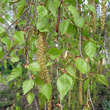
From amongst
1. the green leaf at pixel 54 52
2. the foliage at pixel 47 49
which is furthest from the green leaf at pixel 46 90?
the green leaf at pixel 54 52

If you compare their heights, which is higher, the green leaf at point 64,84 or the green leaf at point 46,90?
the green leaf at point 64,84

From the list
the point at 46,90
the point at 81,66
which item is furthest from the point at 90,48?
the point at 46,90

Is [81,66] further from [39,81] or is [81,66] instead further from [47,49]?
[47,49]

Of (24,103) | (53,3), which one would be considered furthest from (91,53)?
(24,103)

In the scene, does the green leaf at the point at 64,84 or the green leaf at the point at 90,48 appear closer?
the green leaf at the point at 64,84

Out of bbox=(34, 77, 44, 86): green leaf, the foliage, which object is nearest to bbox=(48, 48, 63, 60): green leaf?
the foliage

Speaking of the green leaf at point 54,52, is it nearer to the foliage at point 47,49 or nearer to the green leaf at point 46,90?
the foliage at point 47,49

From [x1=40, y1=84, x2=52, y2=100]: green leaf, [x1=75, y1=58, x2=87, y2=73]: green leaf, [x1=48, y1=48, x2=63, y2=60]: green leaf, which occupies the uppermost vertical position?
[x1=48, y1=48, x2=63, y2=60]: green leaf

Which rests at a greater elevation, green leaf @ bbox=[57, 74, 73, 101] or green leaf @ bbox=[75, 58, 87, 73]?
green leaf @ bbox=[75, 58, 87, 73]

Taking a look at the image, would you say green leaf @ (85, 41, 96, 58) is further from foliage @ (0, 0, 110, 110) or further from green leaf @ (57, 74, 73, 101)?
green leaf @ (57, 74, 73, 101)

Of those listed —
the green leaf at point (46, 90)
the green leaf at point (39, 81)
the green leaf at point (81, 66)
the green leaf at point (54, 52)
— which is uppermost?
the green leaf at point (54, 52)

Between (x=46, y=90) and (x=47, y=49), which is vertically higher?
(x=47, y=49)

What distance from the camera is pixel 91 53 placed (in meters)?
0.54

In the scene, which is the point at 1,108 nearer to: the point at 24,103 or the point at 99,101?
the point at 24,103
